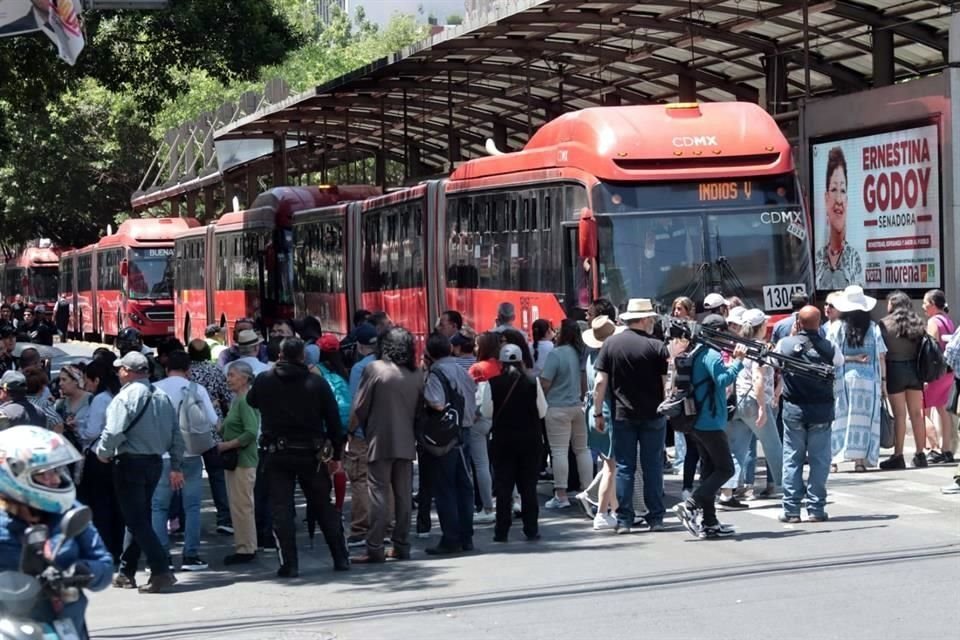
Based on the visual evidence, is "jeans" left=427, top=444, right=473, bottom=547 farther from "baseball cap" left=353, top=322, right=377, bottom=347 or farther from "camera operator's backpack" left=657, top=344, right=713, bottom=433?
"baseball cap" left=353, top=322, right=377, bottom=347

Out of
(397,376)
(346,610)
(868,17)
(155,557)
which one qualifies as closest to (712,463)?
(397,376)

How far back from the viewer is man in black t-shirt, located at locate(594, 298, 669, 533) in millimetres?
12539

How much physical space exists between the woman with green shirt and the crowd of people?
0.04 feet

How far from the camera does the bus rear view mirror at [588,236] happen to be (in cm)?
1734

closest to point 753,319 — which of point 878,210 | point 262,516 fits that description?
point 262,516

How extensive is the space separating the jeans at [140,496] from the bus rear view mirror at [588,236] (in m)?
7.05

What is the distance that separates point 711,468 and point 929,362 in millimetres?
5027

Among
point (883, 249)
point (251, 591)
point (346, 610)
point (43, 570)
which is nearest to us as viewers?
point (43, 570)

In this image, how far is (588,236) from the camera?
57.0 ft

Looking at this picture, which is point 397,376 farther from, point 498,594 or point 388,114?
point 388,114

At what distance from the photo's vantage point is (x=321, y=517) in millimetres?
11719

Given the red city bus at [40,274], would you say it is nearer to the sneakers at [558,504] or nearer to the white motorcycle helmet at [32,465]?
the sneakers at [558,504]

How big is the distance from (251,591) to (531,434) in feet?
8.60

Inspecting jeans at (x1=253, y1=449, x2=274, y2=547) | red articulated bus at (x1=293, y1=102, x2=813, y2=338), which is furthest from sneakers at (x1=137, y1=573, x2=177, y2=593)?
red articulated bus at (x1=293, y1=102, x2=813, y2=338)
